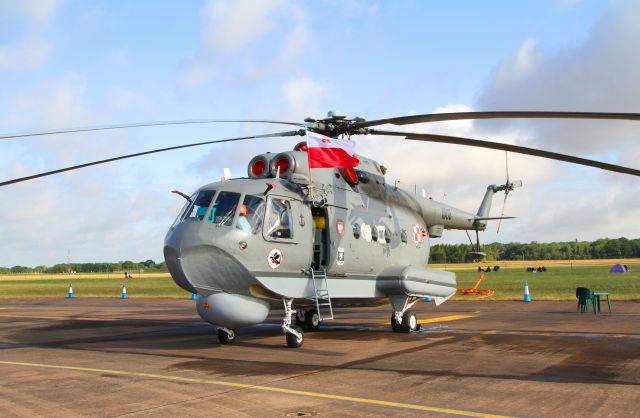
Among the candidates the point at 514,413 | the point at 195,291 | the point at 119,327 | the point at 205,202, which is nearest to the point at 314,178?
the point at 205,202

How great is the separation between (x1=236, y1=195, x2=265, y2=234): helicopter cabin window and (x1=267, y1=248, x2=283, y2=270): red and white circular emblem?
25.6 inches

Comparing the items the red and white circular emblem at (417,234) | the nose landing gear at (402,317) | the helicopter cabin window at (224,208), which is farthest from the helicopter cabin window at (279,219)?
the red and white circular emblem at (417,234)

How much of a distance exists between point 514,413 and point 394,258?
34.1 feet

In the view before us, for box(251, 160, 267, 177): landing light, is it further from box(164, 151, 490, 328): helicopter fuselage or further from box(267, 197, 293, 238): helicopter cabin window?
box(267, 197, 293, 238): helicopter cabin window

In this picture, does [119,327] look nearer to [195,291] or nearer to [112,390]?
[195,291]

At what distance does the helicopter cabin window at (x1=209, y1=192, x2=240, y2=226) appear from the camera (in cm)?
1307

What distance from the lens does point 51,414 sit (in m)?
7.66

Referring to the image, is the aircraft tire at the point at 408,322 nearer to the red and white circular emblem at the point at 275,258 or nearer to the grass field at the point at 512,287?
the red and white circular emblem at the point at 275,258

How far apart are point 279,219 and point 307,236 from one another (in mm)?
1030

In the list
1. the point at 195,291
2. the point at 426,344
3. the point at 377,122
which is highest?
the point at 377,122

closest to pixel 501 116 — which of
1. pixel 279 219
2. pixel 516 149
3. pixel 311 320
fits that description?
pixel 516 149

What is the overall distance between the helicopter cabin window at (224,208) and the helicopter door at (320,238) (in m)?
2.53

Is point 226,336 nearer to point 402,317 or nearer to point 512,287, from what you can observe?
point 402,317

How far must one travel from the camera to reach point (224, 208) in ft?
43.5
